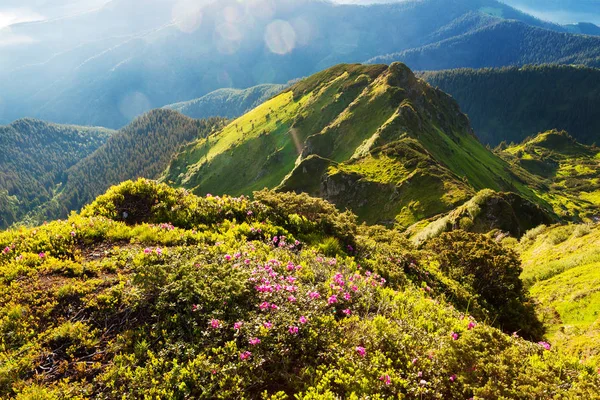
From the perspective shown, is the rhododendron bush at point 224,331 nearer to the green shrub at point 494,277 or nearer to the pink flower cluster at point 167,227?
the pink flower cluster at point 167,227

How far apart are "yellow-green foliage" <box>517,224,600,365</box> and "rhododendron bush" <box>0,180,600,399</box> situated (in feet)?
17.6

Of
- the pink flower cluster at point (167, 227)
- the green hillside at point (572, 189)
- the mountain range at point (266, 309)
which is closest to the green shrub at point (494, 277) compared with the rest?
the mountain range at point (266, 309)

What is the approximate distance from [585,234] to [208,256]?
28291mm

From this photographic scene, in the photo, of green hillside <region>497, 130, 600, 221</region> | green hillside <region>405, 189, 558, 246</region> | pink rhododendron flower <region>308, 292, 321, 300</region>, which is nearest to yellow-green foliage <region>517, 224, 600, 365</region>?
green hillside <region>405, 189, 558, 246</region>

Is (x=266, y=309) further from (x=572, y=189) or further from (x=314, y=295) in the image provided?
(x=572, y=189)

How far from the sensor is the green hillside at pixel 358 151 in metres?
50.9

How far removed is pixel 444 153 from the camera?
2970 inches

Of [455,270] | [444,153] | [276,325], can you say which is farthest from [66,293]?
[444,153]

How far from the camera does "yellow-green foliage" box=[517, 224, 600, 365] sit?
11.9 metres

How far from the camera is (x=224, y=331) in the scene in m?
6.93

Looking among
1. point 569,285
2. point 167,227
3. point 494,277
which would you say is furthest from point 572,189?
point 167,227

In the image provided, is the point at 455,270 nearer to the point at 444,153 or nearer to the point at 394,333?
the point at 394,333

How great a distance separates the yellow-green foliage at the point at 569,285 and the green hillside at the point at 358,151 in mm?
18278

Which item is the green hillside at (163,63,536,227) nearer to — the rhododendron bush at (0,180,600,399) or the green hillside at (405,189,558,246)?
the green hillside at (405,189,558,246)
